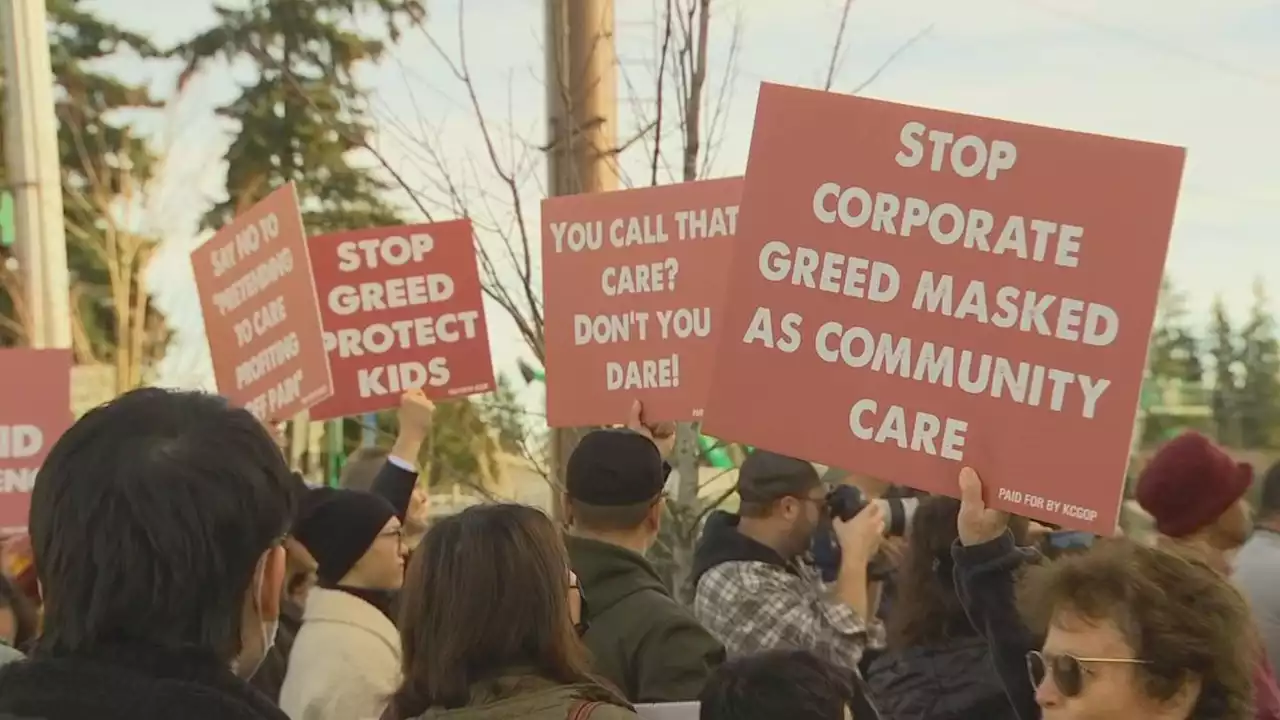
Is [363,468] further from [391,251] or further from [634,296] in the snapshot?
[634,296]

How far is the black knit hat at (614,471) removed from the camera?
376 cm

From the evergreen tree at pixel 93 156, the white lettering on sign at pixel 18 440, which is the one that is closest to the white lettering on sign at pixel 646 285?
the white lettering on sign at pixel 18 440

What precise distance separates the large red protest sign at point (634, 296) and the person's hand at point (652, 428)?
0.03 m

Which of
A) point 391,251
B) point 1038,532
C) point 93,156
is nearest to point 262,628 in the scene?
point 391,251

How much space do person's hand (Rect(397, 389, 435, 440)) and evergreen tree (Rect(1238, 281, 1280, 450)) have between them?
175 ft

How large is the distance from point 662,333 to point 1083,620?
259 cm

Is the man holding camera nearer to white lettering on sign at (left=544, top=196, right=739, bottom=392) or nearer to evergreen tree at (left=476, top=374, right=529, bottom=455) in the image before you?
white lettering on sign at (left=544, top=196, right=739, bottom=392)

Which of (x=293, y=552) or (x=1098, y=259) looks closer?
(x=1098, y=259)

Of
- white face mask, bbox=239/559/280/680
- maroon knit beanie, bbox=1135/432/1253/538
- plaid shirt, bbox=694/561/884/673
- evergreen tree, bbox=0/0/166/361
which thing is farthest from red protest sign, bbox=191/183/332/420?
evergreen tree, bbox=0/0/166/361

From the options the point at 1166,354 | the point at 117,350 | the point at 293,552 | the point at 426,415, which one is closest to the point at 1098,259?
the point at 293,552

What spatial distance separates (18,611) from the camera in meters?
4.32

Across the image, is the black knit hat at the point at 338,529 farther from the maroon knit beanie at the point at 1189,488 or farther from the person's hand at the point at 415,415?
the maroon knit beanie at the point at 1189,488

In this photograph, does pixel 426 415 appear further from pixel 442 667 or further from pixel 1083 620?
pixel 1083 620

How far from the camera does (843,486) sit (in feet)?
15.4
